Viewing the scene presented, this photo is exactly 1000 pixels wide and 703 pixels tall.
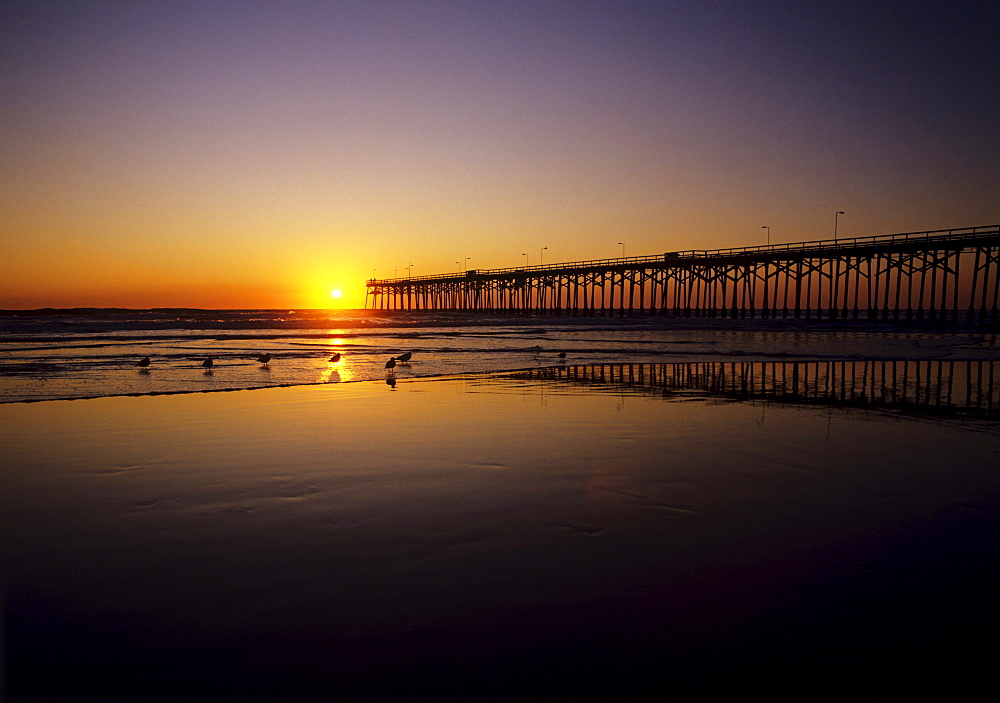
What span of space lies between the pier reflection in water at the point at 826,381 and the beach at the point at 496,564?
3415mm

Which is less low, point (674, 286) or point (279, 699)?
point (674, 286)

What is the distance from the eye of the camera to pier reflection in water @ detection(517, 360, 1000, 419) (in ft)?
34.8

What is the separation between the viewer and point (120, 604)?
3.25m

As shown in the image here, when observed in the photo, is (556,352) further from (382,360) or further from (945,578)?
(945,578)

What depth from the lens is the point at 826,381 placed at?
13.6 m

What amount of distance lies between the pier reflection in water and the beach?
11.2 feet

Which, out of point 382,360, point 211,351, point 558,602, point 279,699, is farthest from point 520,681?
point 211,351

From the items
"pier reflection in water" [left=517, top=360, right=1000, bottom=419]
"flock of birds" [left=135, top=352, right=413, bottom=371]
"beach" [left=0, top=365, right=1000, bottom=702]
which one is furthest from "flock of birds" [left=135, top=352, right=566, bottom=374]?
"beach" [left=0, top=365, right=1000, bottom=702]

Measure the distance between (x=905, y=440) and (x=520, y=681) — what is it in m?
6.55

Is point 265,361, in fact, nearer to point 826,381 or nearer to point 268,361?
point 268,361

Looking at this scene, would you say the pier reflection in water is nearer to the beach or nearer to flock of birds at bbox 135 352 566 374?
flock of birds at bbox 135 352 566 374

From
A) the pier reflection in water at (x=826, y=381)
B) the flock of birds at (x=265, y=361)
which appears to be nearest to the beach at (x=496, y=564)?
the pier reflection in water at (x=826, y=381)

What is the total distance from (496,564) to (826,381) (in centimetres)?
Result: 1203

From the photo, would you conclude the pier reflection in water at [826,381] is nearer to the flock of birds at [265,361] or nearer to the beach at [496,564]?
the flock of birds at [265,361]
